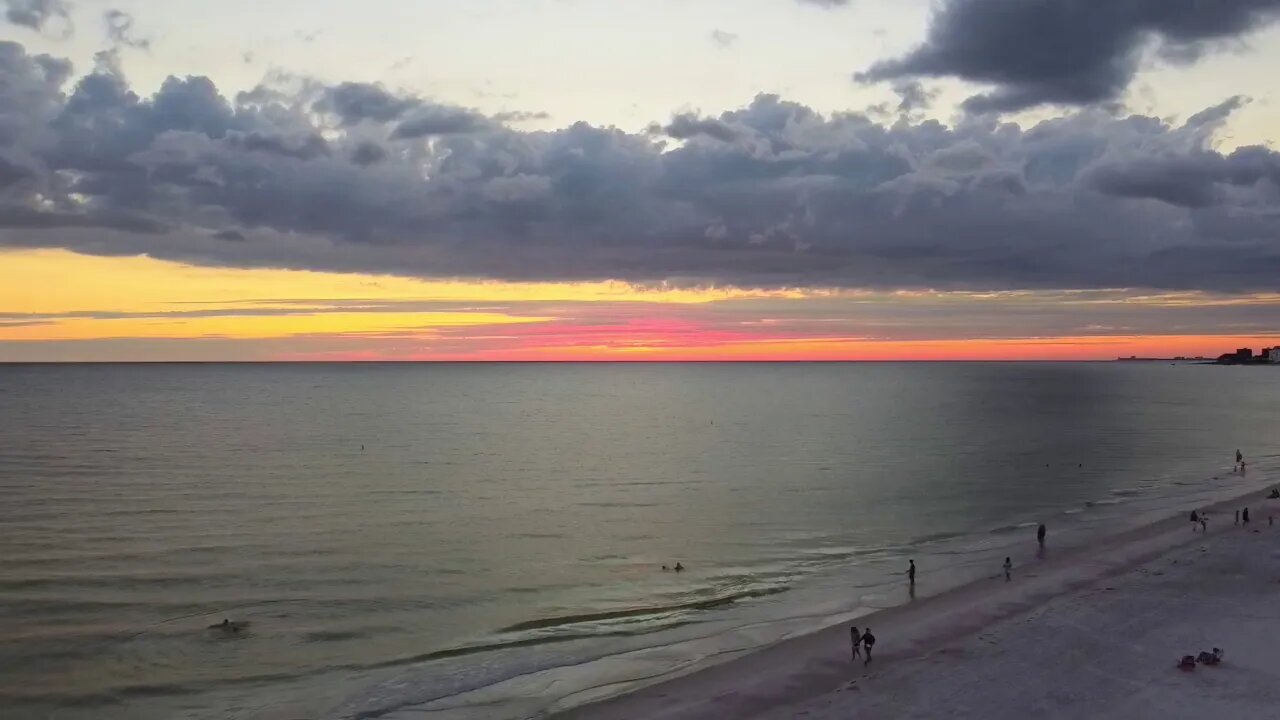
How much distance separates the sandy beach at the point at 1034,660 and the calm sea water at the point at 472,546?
256 centimetres

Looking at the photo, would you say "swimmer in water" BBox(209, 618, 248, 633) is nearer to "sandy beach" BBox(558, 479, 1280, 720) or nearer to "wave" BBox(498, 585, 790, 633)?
"wave" BBox(498, 585, 790, 633)

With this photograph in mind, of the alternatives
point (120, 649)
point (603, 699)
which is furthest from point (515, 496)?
point (603, 699)

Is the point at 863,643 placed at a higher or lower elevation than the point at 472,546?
higher

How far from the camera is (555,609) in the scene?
116 ft

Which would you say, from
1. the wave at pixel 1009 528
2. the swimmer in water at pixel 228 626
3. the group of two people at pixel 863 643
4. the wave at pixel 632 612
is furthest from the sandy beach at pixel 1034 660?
the swimmer in water at pixel 228 626

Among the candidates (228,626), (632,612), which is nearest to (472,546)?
(632,612)

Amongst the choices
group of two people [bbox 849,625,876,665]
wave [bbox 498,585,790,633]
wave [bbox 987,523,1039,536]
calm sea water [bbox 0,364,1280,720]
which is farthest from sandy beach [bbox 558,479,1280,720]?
wave [bbox 987,523,1039,536]

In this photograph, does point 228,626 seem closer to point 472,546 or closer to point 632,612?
point 632,612

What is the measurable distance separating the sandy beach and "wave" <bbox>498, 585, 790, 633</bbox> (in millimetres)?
5562

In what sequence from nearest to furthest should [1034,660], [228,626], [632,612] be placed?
[1034,660] → [228,626] → [632,612]

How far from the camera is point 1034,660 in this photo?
A: 27.3 metres

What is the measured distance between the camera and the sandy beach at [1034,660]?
78.3ft

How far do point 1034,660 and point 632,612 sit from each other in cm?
1464

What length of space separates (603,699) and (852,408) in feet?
491
